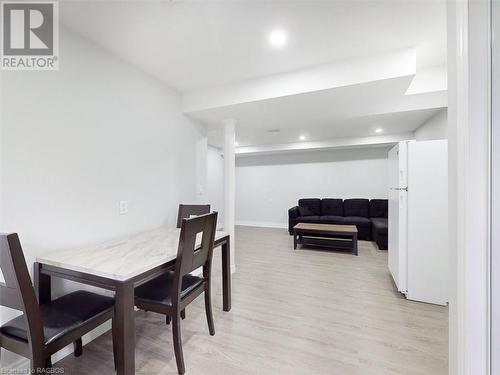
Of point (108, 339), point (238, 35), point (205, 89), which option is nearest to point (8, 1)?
point (238, 35)

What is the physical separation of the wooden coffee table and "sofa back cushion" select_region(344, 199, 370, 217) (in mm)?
1102

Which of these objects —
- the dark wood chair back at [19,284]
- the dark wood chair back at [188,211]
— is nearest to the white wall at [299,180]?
the dark wood chair back at [188,211]

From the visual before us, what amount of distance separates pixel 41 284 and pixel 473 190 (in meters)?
2.40

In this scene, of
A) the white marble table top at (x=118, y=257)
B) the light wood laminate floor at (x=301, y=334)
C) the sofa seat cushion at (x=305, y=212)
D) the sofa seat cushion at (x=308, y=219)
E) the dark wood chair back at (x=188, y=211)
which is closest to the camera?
the white marble table top at (x=118, y=257)

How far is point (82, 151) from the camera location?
1.79 metres

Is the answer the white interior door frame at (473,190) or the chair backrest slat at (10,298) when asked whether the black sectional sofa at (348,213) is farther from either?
the chair backrest slat at (10,298)

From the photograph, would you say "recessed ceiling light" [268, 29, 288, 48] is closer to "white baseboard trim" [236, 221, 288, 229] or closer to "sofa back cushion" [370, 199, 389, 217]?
"sofa back cushion" [370, 199, 389, 217]

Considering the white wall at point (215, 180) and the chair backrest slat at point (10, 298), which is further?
the white wall at point (215, 180)

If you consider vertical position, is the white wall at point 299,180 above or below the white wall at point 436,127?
below

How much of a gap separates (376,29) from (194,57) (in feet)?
5.19

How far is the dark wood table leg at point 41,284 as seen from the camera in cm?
143

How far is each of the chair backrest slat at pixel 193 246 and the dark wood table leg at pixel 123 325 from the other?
29 centimetres

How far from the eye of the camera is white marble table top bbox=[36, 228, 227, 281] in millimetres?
1258

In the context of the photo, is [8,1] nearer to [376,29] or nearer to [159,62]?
[159,62]
